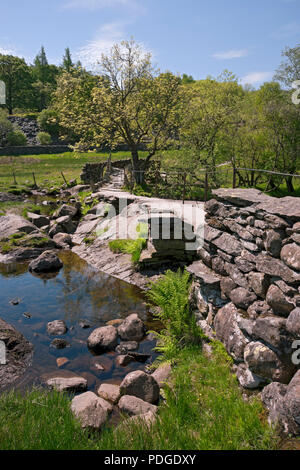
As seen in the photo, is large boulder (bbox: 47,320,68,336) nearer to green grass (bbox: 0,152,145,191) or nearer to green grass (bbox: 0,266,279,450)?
green grass (bbox: 0,266,279,450)

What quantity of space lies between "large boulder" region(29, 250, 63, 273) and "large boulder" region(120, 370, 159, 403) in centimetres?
926

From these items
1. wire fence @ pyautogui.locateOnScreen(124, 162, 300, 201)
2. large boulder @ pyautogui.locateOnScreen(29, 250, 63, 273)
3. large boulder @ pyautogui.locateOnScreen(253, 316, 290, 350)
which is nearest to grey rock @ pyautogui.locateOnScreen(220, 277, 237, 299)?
large boulder @ pyautogui.locateOnScreen(253, 316, 290, 350)

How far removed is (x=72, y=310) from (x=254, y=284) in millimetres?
6965

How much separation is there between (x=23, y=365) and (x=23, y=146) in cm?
6071

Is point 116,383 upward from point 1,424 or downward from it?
downward

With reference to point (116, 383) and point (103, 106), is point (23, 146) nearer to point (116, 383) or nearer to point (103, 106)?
point (103, 106)

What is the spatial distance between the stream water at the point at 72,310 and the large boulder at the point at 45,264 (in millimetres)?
344

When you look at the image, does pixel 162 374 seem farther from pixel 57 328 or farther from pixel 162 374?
pixel 57 328

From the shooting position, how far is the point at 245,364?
248 inches

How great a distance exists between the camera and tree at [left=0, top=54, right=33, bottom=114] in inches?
3415

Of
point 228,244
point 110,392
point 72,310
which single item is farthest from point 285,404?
point 72,310

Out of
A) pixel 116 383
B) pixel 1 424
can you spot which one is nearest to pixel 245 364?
pixel 116 383

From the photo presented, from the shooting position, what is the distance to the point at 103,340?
8.98 meters

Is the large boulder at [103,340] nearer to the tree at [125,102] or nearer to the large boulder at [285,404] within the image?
the large boulder at [285,404]
